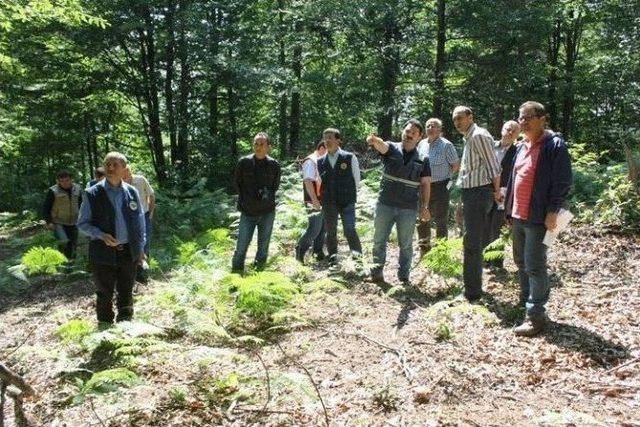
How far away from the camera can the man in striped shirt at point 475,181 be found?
6.04 m

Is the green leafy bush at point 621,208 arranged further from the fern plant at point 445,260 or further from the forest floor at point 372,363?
the fern plant at point 445,260

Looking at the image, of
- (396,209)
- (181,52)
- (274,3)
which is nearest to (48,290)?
(396,209)

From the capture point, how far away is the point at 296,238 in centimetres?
1052

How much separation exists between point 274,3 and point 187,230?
1552 centimetres

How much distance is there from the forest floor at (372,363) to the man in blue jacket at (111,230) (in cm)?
53

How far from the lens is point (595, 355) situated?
464 cm

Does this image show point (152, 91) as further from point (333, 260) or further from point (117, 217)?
point (117, 217)

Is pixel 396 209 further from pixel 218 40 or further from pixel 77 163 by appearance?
pixel 77 163

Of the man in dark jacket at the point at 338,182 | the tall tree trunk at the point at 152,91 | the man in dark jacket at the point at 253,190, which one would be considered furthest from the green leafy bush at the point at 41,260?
the tall tree trunk at the point at 152,91

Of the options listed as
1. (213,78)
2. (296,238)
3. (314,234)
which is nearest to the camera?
(314,234)

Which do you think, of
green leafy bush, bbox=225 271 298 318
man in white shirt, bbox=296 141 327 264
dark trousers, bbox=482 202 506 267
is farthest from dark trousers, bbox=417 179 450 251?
green leafy bush, bbox=225 271 298 318

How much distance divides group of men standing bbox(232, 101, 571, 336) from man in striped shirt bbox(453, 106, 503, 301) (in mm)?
11

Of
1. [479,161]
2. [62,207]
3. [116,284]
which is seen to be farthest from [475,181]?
[62,207]

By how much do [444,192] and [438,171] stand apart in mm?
366
